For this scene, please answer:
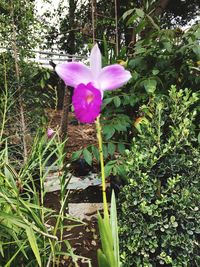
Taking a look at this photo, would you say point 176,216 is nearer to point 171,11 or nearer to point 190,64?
point 190,64

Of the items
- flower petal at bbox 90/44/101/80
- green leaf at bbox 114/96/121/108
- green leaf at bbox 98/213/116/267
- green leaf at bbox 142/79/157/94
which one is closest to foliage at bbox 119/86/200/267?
green leaf at bbox 142/79/157/94

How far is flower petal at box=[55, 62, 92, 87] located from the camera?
734 mm

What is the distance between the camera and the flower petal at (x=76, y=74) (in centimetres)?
73

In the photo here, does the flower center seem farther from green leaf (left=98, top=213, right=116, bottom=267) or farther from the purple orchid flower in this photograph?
green leaf (left=98, top=213, right=116, bottom=267)

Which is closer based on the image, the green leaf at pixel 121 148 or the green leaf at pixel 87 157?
the green leaf at pixel 87 157

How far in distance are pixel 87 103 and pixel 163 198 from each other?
888 millimetres

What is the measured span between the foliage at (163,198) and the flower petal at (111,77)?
777mm

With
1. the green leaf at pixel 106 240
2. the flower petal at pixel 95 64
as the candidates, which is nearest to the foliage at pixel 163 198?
the green leaf at pixel 106 240

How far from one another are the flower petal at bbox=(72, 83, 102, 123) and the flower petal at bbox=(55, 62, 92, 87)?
1.5 inches

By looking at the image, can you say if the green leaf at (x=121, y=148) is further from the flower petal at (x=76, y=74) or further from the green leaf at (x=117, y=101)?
the flower petal at (x=76, y=74)

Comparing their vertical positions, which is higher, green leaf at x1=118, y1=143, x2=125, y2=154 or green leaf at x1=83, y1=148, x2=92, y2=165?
green leaf at x1=118, y1=143, x2=125, y2=154

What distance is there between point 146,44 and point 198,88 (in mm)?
381

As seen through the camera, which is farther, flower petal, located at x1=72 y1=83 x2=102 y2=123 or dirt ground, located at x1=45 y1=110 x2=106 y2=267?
dirt ground, located at x1=45 y1=110 x2=106 y2=267

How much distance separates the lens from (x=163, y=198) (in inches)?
57.7
